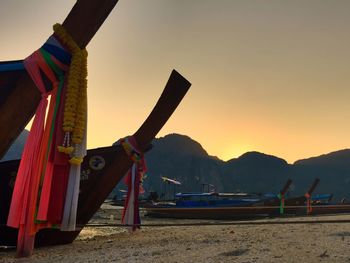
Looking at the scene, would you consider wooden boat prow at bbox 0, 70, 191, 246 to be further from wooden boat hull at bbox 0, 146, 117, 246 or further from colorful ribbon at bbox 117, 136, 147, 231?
colorful ribbon at bbox 117, 136, 147, 231

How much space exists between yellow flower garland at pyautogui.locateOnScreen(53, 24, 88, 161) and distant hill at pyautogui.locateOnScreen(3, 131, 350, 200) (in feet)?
551

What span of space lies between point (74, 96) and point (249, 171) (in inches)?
7202

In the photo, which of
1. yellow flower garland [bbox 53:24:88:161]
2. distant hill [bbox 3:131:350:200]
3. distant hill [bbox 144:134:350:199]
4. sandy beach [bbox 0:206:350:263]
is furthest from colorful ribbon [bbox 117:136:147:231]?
distant hill [bbox 144:134:350:199]

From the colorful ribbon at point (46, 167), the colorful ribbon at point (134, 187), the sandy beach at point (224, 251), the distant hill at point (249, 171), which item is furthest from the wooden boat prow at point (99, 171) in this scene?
the distant hill at point (249, 171)

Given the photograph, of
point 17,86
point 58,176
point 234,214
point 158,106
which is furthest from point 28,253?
point 234,214

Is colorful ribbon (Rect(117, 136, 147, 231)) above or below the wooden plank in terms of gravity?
below

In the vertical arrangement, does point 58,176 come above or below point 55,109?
below

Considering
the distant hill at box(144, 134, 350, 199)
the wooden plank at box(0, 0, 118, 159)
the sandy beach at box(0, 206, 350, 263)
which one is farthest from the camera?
the distant hill at box(144, 134, 350, 199)

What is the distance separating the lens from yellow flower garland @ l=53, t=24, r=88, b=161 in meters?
6.97

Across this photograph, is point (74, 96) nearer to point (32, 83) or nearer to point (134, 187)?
point (32, 83)

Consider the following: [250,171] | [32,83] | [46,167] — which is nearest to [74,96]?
[32,83]

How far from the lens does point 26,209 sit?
6.71 metres

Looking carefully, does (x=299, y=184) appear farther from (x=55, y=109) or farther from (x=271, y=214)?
(x=55, y=109)

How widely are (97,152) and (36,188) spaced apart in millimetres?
3299
